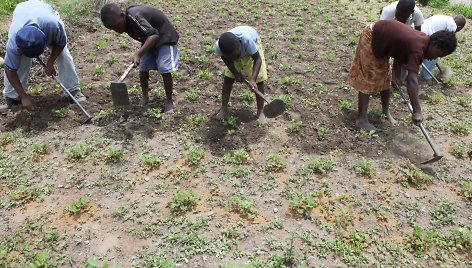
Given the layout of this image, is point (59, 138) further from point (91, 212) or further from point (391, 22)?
point (391, 22)

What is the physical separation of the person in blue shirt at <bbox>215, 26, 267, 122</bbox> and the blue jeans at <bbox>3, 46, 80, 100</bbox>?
2.15 metres

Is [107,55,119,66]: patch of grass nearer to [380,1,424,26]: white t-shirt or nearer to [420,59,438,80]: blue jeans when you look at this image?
[380,1,424,26]: white t-shirt

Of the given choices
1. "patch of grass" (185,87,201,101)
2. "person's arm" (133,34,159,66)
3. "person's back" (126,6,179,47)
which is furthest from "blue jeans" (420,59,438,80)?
"person's arm" (133,34,159,66)

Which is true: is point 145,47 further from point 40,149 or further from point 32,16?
point 40,149

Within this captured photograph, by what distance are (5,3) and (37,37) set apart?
630 cm

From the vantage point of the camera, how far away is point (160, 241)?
11.1 ft

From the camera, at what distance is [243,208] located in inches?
145

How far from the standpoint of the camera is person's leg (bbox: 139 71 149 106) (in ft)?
17.0

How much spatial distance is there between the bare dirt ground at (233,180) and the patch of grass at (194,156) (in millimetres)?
16

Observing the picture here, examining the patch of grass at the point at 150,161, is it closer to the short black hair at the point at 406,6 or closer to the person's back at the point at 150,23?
the person's back at the point at 150,23

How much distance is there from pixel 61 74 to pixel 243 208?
11.2 feet

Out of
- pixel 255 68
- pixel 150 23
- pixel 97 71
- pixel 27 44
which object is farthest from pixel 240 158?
pixel 97 71

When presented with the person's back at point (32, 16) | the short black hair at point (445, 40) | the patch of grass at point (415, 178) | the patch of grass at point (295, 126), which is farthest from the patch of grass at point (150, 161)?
the short black hair at point (445, 40)

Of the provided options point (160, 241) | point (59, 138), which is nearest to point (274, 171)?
point (160, 241)
